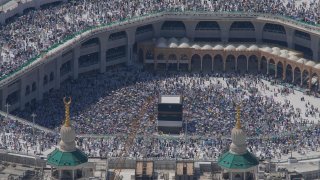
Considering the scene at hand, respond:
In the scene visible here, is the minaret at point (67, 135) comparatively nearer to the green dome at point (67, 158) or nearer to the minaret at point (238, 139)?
the green dome at point (67, 158)

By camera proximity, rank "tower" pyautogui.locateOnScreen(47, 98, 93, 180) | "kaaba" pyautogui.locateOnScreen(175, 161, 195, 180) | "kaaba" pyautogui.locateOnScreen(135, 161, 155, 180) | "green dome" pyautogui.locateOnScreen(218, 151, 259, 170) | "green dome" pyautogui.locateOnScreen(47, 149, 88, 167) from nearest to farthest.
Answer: "tower" pyautogui.locateOnScreen(47, 98, 93, 180)
"green dome" pyautogui.locateOnScreen(47, 149, 88, 167)
"green dome" pyautogui.locateOnScreen(218, 151, 259, 170)
"kaaba" pyautogui.locateOnScreen(175, 161, 195, 180)
"kaaba" pyautogui.locateOnScreen(135, 161, 155, 180)

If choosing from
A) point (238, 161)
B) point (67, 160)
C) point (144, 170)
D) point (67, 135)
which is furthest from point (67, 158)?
point (238, 161)

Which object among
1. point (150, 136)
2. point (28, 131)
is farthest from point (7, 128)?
point (150, 136)

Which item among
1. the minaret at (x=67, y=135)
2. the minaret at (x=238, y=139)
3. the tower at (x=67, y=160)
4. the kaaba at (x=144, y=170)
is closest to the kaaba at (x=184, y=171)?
the kaaba at (x=144, y=170)

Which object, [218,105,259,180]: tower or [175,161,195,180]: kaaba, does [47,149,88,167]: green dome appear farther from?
[218,105,259,180]: tower

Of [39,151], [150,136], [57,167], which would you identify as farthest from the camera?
[150,136]

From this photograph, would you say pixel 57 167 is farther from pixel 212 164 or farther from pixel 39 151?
pixel 39 151

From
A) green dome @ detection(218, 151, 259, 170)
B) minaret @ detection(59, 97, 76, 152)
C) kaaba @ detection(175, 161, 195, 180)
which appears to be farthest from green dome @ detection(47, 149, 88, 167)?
green dome @ detection(218, 151, 259, 170)
